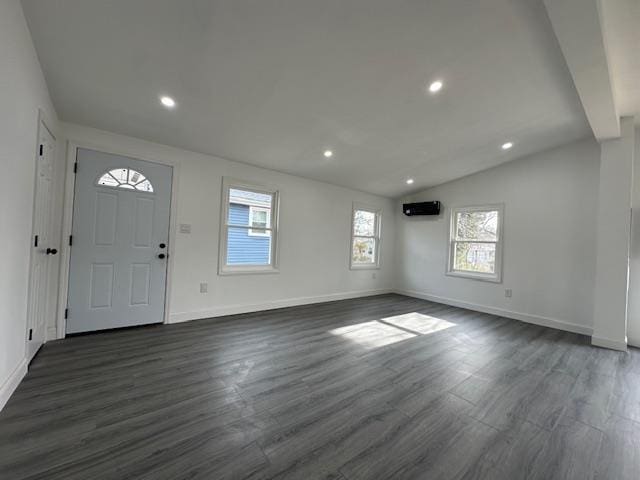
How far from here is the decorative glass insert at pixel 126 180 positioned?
10.4 ft

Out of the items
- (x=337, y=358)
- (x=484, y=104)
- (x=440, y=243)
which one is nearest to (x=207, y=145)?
(x=337, y=358)

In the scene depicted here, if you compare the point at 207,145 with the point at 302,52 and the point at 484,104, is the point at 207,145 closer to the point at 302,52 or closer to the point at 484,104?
the point at 302,52

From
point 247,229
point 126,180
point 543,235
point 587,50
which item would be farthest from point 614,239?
point 126,180

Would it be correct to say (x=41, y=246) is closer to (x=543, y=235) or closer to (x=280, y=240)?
(x=280, y=240)

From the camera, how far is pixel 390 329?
3.69 m

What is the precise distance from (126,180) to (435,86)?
360cm

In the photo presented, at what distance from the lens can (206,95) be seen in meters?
2.66

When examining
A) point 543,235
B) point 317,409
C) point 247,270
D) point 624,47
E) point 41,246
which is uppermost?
point 624,47

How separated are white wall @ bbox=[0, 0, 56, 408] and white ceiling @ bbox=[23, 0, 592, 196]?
10.5 inches

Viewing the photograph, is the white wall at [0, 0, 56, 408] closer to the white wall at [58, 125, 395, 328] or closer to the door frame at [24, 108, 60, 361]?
the door frame at [24, 108, 60, 361]

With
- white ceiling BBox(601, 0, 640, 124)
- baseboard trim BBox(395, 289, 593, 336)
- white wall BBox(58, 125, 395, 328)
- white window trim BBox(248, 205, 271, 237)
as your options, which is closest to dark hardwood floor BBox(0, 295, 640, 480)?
baseboard trim BBox(395, 289, 593, 336)

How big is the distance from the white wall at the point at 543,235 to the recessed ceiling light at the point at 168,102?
16.1 feet

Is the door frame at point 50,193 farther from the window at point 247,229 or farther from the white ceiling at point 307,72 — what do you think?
the window at point 247,229

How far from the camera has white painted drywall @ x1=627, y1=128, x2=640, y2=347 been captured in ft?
11.4
